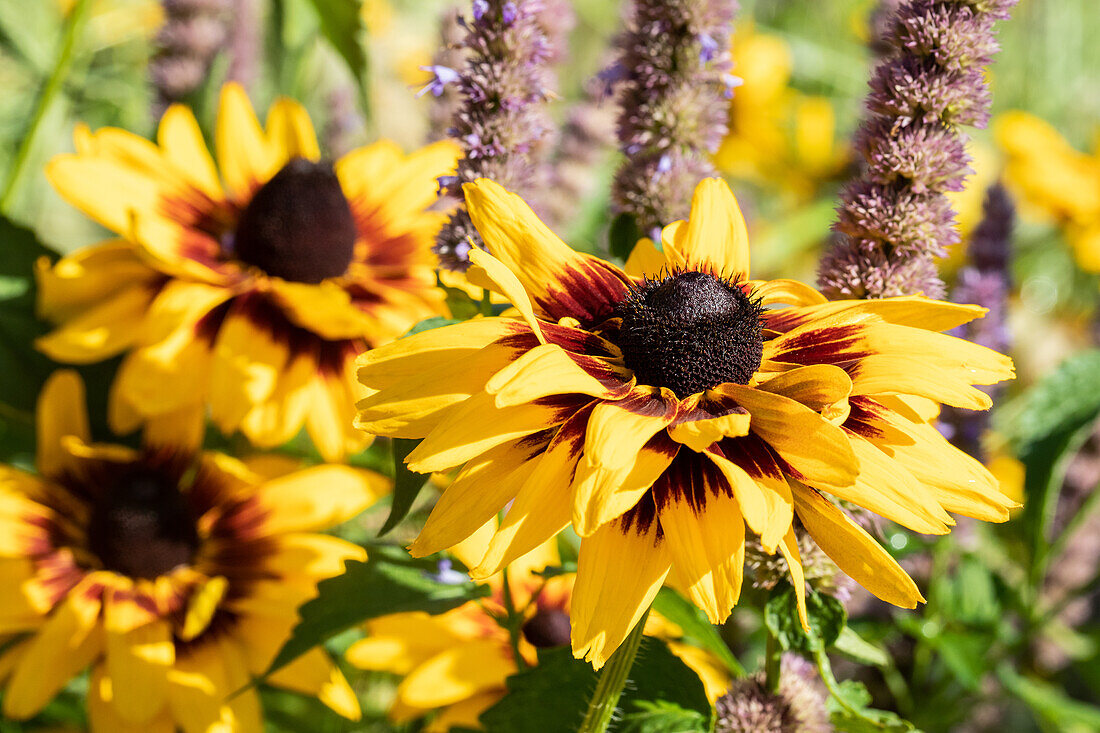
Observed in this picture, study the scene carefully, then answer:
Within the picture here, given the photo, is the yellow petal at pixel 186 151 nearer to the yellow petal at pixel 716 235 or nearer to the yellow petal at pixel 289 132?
the yellow petal at pixel 289 132

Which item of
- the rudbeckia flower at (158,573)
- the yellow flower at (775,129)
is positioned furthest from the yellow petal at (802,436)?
the yellow flower at (775,129)

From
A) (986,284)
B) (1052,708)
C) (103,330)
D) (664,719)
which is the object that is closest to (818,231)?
(986,284)

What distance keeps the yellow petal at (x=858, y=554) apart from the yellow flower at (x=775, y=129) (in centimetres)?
244

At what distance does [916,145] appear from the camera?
775mm

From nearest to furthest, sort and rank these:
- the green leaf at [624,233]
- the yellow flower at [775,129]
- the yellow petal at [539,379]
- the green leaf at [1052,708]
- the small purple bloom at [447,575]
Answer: the yellow petal at [539,379]
the small purple bloom at [447,575]
the green leaf at [624,233]
the green leaf at [1052,708]
the yellow flower at [775,129]

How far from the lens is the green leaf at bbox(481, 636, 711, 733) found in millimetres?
765

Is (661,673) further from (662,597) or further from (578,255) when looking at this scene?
(578,255)

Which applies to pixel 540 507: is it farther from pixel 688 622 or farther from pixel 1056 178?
pixel 1056 178

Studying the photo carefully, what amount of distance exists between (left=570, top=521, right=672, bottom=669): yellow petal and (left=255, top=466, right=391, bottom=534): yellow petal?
560 mm

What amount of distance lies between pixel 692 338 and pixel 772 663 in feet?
0.95

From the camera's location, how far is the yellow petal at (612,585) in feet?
1.94

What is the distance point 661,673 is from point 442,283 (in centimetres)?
38

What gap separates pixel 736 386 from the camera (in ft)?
2.12

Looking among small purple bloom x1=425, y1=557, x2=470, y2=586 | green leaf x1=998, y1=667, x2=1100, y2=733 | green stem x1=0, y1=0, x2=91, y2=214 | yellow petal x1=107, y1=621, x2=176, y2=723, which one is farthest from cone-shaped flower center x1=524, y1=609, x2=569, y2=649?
green stem x1=0, y1=0, x2=91, y2=214
